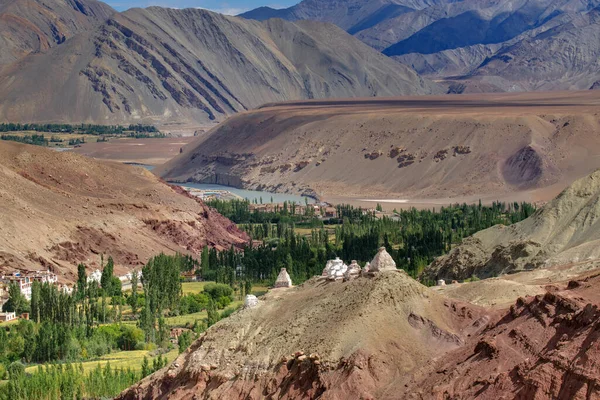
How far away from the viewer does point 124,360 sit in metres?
67.4

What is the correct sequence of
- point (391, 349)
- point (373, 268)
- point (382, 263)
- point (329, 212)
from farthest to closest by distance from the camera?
1. point (329, 212)
2. point (373, 268)
3. point (382, 263)
4. point (391, 349)

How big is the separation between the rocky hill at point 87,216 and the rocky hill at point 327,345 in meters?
47.5

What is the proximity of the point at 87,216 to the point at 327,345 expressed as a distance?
7144 cm

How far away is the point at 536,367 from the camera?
37406 mm

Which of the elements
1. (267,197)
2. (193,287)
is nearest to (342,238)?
(193,287)

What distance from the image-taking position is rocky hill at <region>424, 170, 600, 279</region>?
80.0 m

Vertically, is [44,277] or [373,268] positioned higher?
[373,268]

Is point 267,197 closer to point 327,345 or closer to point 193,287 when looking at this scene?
point 193,287

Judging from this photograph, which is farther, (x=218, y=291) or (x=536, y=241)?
(x=218, y=291)

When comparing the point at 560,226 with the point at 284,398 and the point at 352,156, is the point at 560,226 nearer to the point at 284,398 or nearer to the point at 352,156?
the point at 284,398

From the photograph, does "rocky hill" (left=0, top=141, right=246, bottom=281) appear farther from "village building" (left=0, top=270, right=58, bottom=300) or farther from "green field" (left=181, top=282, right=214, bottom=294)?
"green field" (left=181, top=282, right=214, bottom=294)

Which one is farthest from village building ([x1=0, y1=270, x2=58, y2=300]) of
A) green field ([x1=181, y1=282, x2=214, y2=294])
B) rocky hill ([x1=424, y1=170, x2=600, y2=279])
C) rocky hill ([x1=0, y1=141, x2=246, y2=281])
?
rocky hill ([x1=424, y1=170, x2=600, y2=279])

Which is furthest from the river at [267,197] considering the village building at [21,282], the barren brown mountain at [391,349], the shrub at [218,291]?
the barren brown mountain at [391,349]

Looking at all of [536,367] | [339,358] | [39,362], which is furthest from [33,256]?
[536,367]
